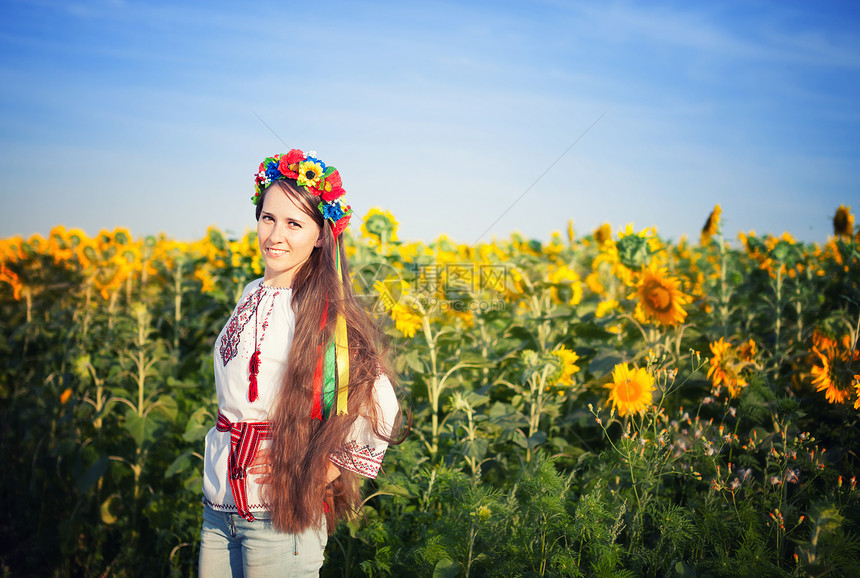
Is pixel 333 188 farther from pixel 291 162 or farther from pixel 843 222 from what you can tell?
pixel 843 222

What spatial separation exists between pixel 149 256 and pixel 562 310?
4100mm

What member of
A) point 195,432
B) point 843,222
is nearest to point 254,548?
point 195,432

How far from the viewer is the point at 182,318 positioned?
4496 mm

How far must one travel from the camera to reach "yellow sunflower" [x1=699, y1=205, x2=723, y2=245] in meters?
4.38

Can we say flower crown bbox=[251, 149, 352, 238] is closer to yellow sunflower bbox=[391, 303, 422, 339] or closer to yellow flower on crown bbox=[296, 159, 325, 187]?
yellow flower on crown bbox=[296, 159, 325, 187]

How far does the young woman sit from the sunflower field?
0.26 metres

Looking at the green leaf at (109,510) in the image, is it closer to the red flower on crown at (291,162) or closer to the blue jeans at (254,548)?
the blue jeans at (254,548)

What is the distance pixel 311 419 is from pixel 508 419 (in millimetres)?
1206

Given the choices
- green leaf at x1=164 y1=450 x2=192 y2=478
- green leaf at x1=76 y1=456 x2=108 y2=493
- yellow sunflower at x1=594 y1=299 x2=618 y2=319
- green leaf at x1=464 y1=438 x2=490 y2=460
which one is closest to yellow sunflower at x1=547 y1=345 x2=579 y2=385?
green leaf at x1=464 y1=438 x2=490 y2=460

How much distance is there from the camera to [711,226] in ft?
14.9

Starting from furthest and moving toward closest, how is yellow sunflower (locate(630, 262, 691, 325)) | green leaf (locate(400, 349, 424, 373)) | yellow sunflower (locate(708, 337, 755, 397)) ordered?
1. yellow sunflower (locate(630, 262, 691, 325))
2. green leaf (locate(400, 349, 424, 373))
3. yellow sunflower (locate(708, 337, 755, 397))

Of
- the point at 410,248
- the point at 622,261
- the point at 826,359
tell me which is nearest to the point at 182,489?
the point at 410,248

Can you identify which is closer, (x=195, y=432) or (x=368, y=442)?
(x=368, y=442)

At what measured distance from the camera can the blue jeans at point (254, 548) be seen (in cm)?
150
